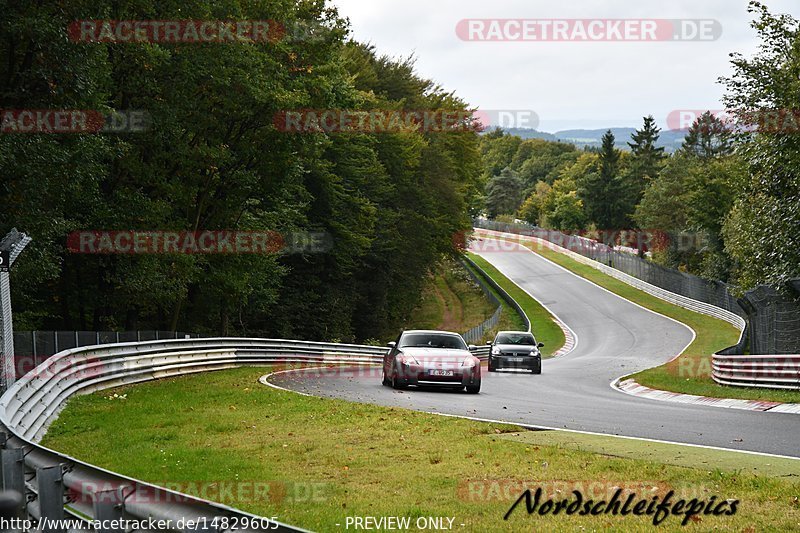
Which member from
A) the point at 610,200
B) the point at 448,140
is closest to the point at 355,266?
the point at 448,140

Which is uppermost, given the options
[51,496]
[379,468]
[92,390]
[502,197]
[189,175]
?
[502,197]

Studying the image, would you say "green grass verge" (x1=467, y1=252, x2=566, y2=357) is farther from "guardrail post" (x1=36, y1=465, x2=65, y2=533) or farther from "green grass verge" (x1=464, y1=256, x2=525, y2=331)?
"guardrail post" (x1=36, y1=465, x2=65, y2=533)

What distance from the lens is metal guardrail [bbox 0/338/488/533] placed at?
4.80 metres

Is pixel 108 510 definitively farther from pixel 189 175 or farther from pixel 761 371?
pixel 189 175

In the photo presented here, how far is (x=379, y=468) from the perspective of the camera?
935 centimetres

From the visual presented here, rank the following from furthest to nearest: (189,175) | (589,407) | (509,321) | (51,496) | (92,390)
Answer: (509,321)
(189,175)
(92,390)
(589,407)
(51,496)

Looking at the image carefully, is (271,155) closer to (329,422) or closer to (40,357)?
(40,357)

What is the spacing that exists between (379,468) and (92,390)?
11.4 metres

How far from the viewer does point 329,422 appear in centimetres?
1337

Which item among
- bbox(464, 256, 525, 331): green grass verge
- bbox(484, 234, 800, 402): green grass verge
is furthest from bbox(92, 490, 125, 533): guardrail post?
bbox(464, 256, 525, 331): green grass verge

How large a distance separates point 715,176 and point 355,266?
4558cm

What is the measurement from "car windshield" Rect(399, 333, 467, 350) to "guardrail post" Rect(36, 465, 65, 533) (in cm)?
1602

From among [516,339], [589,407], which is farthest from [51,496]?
[516,339]

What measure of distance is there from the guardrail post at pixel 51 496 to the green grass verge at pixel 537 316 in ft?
168
